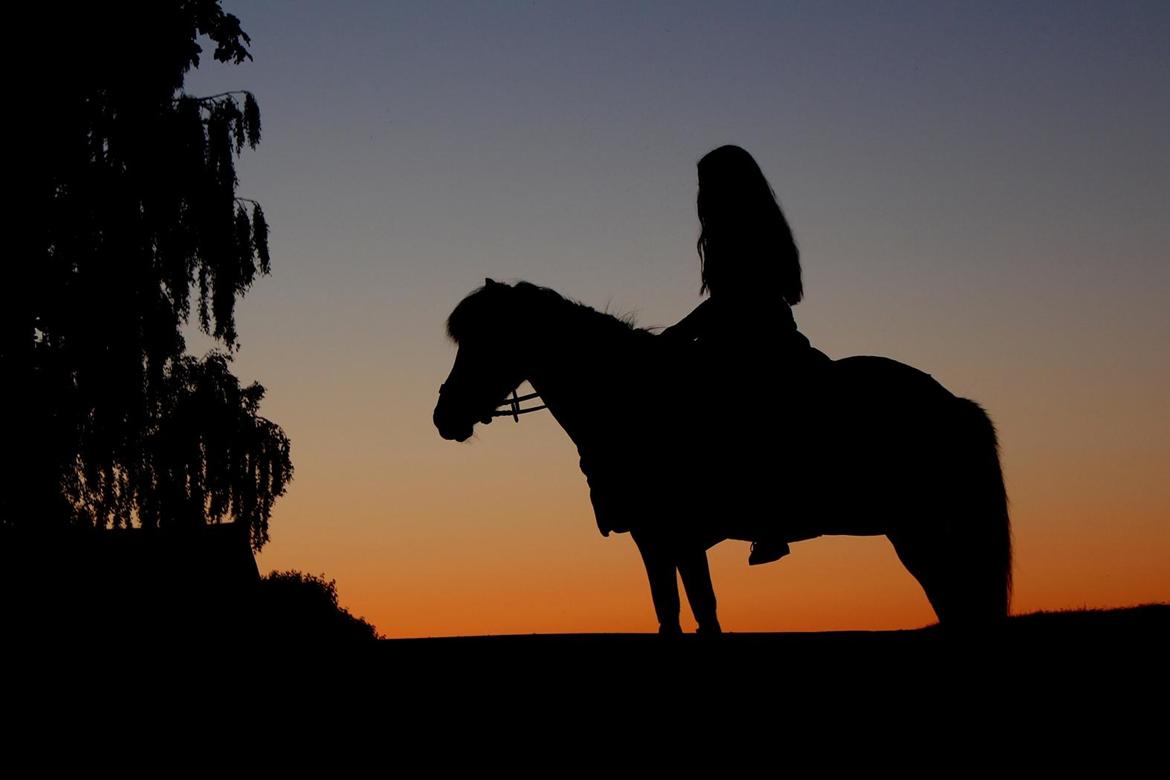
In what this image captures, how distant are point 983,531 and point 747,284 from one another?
6.92ft

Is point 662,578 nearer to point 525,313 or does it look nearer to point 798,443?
point 798,443

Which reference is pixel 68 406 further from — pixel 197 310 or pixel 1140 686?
pixel 1140 686

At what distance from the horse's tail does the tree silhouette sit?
1313cm

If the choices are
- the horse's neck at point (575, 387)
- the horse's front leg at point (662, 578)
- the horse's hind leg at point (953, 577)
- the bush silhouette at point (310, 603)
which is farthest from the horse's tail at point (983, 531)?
the bush silhouette at point (310, 603)

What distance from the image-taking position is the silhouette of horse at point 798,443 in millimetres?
8273

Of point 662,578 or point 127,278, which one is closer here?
point 662,578

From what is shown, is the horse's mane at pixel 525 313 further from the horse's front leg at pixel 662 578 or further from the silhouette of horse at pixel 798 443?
the horse's front leg at pixel 662 578

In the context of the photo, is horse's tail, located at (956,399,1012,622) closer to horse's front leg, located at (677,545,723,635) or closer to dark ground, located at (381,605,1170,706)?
dark ground, located at (381,605,1170,706)

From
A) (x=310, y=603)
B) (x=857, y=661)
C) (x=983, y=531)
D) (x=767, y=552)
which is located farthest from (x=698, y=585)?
(x=310, y=603)

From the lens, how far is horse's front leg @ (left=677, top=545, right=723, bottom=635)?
25.2 ft

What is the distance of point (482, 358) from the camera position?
8.70 m

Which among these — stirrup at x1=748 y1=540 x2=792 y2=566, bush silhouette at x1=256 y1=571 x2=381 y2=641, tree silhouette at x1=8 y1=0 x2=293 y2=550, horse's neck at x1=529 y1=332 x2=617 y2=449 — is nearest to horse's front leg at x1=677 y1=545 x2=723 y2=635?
stirrup at x1=748 y1=540 x2=792 y2=566

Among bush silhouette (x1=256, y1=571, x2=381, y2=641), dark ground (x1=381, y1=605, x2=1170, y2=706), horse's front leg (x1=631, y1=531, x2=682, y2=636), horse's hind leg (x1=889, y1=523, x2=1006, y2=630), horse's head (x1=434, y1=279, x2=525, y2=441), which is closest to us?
dark ground (x1=381, y1=605, x2=1170, y2=706)

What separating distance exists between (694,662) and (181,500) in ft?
54.8
